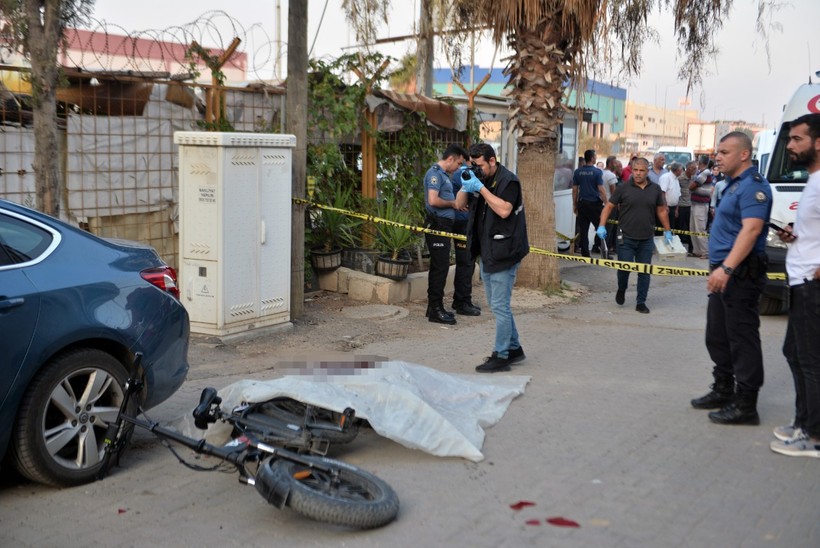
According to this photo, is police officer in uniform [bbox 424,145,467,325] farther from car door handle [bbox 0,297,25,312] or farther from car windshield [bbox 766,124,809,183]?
car door handle [bbox 0,297,25,312]

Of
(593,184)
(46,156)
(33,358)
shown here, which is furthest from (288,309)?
(593,184)

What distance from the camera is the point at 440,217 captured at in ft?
32.8

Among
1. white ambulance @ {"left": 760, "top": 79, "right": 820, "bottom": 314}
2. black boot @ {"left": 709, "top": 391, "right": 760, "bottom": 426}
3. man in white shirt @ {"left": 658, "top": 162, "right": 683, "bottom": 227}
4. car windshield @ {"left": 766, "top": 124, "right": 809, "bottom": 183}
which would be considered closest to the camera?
black boot @ {"left": 709, "top": 391, "right": 760, "bottom": 426}

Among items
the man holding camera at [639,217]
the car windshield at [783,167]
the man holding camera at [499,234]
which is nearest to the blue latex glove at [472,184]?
the man holding camera at [499,234]

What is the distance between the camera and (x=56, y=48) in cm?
698

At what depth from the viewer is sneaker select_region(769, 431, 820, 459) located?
5516mm

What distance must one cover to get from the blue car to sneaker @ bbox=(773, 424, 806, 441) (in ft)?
12.6

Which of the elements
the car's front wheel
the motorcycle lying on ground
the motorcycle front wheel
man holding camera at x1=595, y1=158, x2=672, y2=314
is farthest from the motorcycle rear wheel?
man holding camera at x1=595, y1=158, x2=672, y2=314

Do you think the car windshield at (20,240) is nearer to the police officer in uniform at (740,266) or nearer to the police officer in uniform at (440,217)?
the police officer in uniform at (740,266)

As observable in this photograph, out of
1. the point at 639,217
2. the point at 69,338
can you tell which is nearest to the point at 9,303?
the point at 69,338

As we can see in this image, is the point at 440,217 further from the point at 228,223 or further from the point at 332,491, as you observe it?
the point at 332,491

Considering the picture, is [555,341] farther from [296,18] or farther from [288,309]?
[296,18]

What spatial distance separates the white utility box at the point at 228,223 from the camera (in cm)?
823

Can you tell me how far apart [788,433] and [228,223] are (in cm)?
506
